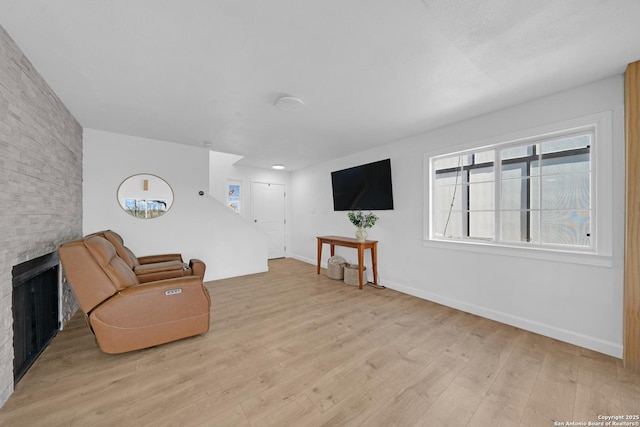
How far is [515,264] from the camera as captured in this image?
2523 mm

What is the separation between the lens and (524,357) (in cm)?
199

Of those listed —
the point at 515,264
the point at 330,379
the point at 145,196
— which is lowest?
the point at 330,379

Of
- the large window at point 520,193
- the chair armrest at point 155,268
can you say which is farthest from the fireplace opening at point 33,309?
the large window at point 520,193

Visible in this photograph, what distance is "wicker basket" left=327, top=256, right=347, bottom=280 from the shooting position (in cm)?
426

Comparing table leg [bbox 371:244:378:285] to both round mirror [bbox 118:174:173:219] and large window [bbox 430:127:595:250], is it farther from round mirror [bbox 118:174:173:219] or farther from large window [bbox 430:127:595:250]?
round mirror [bbox 118:174:173:219]

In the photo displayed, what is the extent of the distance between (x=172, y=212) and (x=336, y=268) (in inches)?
116

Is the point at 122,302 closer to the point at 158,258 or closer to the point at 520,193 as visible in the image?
the point at 158,258

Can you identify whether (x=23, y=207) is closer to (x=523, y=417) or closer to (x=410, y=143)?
(x=523, y=417)

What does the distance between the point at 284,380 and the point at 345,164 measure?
3.79 m

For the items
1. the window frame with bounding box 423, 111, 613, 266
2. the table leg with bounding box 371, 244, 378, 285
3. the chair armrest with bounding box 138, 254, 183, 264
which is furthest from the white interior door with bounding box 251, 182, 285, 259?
the window frame with bounding box 423, 111, 613, 266

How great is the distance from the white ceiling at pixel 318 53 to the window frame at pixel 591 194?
1.18 ft

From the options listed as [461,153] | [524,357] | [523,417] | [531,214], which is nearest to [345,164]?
[461,153]

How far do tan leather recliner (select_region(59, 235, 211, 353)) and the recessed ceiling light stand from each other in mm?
1950

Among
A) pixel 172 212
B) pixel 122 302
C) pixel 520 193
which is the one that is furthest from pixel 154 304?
pixel 520 193
